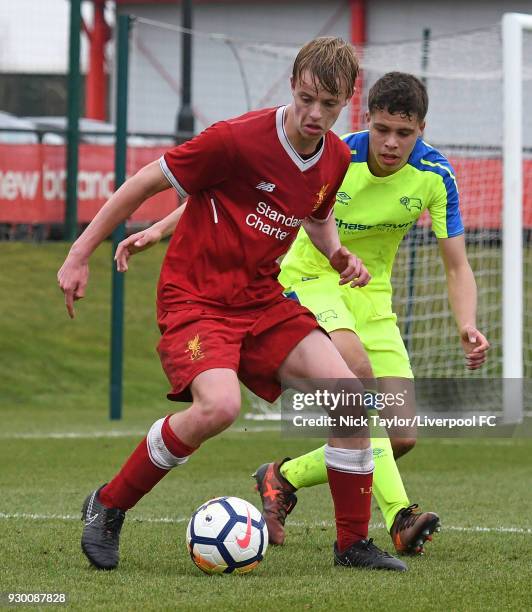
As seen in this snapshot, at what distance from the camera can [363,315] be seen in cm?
644

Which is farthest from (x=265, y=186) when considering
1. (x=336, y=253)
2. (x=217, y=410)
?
(x=217, y=410)

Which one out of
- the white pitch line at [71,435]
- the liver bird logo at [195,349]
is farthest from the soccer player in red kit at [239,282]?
the white pitch line at [71,435]

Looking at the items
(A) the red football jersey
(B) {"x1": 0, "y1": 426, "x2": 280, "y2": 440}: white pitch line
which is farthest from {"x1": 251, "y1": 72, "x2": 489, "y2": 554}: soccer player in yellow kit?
(B) {"x1": 0, "y1": 426, "x2": 280, "y2": 440}: white pitch line

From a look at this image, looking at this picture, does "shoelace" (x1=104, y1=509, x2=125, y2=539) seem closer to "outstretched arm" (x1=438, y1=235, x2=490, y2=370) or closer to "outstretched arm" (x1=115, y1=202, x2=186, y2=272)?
"outstretched arm" (x1=115, y1=202, x2=186, y2=272)

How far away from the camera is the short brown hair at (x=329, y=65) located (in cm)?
497

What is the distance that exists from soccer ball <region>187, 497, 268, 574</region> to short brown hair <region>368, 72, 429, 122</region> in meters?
1.89

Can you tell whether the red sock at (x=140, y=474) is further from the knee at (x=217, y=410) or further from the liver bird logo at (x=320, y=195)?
the liver bird logo at (x=320, y=195)

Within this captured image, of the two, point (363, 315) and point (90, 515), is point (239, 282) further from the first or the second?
point (363, 315)

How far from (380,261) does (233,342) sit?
1560mm

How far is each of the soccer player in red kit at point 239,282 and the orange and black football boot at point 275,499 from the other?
0.72 meters

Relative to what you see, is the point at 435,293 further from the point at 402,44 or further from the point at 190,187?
the point at 190,187

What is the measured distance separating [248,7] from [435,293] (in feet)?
71.6

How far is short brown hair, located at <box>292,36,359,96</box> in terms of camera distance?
4.97 meters

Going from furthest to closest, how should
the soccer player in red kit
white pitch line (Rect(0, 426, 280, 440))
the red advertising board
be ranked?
1. the red advertising board
2. white pitch line (Rect(0, 426, 280, 440))
3. the soccer player in red kit
